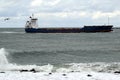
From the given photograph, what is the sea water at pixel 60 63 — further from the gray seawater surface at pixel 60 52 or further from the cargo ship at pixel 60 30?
the cargo ship at pixel 60 30

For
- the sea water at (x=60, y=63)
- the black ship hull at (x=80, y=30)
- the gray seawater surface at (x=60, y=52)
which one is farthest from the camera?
the black ship hull at (x=80, y=30)

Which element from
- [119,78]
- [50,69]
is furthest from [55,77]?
[50,69]

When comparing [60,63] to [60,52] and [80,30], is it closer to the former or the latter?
[60,52]

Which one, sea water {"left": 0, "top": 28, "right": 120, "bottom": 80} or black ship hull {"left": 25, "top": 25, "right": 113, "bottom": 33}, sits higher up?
sea water {"left": 0, "top": 28, "right": 120, "bottom": 80}

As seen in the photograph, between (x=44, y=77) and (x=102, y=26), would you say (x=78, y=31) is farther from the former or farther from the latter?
(x=44, y=77)

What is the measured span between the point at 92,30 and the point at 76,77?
110 meters

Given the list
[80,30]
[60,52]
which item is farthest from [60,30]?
[60,52]

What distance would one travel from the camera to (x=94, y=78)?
776 inches

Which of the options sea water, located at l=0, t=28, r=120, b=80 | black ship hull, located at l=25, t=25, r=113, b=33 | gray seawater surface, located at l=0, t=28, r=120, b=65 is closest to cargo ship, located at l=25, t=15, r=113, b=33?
black ship hull, located at l=25, t=25, r=113, b=33

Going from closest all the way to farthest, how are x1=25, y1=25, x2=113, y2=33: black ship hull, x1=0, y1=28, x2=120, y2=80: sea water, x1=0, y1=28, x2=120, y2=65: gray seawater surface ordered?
x1=0, y1=28, x2=120, y2=80: sea water, x1=0, y1=28, x2=120, y2=65: gray seawater surface, x1=25, y1=25, x2=113, y2=33: black ship hull

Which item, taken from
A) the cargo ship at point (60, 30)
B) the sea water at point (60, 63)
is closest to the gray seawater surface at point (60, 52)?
the sea water at point (60, 63)

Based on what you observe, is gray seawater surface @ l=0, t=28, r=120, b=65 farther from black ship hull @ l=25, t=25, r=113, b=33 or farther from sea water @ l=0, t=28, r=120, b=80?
black ship hull @ l=25, t=25, r=113, b=33

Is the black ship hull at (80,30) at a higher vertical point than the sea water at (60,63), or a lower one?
lower

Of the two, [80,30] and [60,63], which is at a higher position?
[60,63]
